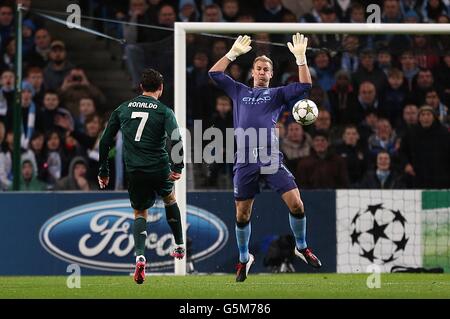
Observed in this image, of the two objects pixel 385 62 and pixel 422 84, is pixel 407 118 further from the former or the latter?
pixel 385 62

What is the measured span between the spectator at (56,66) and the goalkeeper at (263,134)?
20.9 ft

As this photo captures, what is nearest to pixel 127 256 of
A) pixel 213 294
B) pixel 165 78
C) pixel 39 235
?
pixel 39 235

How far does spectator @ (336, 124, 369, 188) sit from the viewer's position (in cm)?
1683

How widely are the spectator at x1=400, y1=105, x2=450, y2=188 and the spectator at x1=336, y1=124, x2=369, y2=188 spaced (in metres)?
0.61

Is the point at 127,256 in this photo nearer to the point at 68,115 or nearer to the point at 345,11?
the point at 68,115

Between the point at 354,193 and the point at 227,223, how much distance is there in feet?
5.84

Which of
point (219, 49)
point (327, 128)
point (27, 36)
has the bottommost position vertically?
point (327, 128)

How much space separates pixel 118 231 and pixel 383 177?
390 centimetres

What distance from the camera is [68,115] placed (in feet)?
59.3

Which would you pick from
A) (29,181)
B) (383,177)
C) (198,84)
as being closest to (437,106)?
(383,177)

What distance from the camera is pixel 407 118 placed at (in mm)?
17406

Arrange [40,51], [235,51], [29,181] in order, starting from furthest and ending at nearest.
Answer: [40,51] < [29,181] < [235,51]

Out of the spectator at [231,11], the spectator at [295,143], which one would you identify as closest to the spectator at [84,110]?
the spectator at [231,11]

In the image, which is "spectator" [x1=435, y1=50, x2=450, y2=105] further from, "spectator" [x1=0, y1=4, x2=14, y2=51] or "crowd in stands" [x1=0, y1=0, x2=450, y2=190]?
"spectator" [x1=0, y1=4, x2=14, y2=51]
